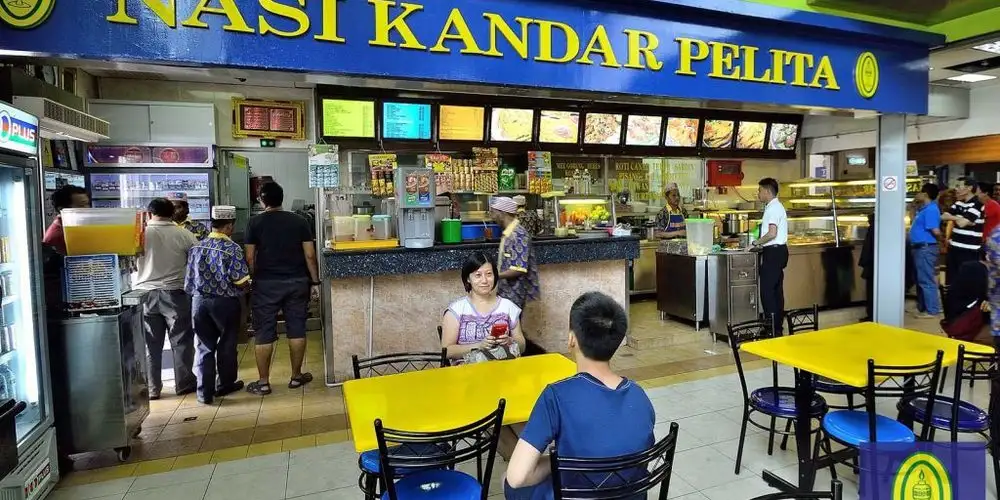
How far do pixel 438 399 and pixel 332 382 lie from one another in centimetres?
293

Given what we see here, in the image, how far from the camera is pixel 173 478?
3408 millimetres

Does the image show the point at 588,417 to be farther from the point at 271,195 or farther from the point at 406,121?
the point at 406,121

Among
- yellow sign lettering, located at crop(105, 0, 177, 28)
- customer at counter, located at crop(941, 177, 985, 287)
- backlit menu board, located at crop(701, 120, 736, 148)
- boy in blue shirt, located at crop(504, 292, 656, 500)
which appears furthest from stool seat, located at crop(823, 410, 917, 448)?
backlit menu board, located at crop(701, 120, 736, 148)

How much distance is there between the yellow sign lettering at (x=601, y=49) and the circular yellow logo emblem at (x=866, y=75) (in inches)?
98.6

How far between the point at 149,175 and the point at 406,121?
3.05 metres

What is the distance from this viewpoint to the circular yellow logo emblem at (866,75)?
4996mm

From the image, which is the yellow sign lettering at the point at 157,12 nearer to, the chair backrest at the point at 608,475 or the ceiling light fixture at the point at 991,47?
the chair backrest at the point at 608,475

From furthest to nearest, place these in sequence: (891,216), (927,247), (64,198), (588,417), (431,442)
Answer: (927,247) → (891,216) → (64,198) → (431,442) → (588,417)

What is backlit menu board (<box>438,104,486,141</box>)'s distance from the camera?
7.10 meters

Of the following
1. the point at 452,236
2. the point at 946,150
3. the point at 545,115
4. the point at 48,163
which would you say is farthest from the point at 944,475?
the point at 946,150

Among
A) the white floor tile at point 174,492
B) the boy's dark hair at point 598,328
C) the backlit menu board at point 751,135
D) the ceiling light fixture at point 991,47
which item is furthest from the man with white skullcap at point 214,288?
the backlit menu board at point 751,135

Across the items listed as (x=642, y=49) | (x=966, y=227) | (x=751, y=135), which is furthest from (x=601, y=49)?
(x=751, y=135)

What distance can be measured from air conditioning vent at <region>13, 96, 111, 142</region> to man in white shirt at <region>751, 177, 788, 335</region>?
21.0 ft

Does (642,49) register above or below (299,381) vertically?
above
